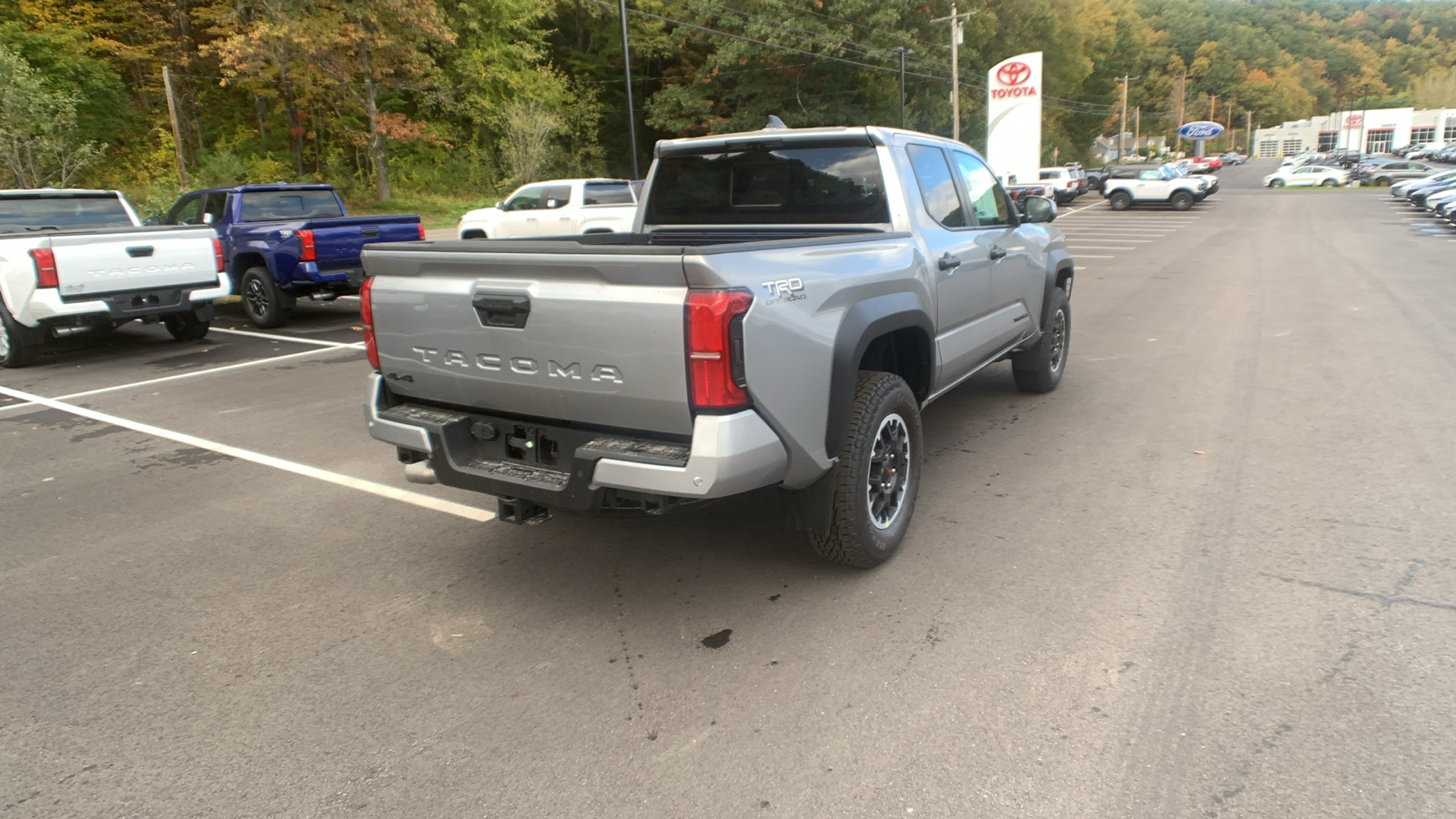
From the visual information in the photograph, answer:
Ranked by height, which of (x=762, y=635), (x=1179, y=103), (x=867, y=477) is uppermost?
(x=1179, y=103)

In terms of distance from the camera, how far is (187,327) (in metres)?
11.0

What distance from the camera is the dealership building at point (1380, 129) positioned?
396ft

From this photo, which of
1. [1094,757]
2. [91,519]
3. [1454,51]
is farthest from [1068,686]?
[1454,51]

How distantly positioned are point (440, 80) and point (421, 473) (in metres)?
38.9

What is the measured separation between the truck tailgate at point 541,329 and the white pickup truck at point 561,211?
39.7 feet

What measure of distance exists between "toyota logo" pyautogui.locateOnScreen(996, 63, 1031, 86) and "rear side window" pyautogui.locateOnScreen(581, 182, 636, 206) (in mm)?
25557

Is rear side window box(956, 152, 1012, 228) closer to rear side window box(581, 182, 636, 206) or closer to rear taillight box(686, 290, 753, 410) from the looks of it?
rear taillight box(686, 290, 753, 410)

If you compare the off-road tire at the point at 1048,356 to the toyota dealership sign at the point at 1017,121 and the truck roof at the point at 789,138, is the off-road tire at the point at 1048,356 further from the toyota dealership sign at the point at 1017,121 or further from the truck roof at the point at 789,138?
the toyota dealership sign at the point at 1017,121

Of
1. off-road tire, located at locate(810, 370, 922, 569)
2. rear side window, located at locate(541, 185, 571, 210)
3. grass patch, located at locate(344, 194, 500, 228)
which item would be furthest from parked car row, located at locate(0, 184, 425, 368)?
grass patch, located at locate(344, 194, 500, 228)

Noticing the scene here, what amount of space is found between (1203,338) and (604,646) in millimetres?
8070

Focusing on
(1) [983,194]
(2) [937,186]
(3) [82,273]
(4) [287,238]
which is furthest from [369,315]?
(4) [287,238]

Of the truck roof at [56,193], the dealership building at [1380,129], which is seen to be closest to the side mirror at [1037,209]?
the truck roof at [56,193]

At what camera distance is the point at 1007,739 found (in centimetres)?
281

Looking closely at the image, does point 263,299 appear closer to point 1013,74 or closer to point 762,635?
point 762,635
